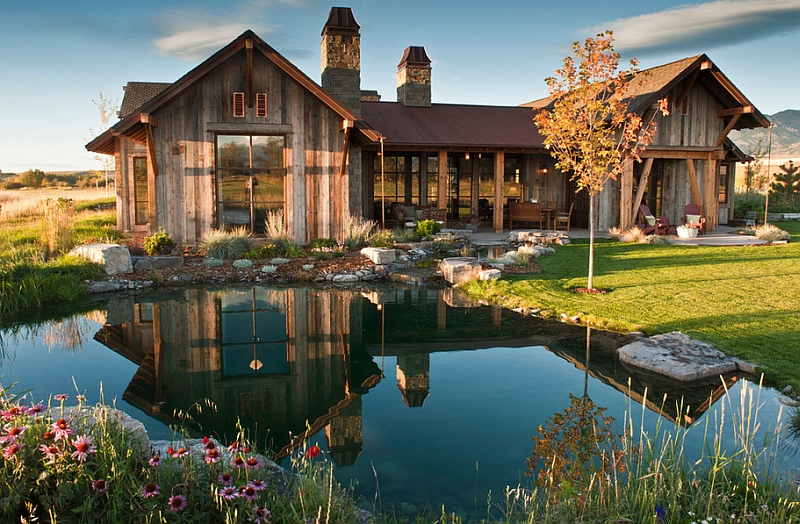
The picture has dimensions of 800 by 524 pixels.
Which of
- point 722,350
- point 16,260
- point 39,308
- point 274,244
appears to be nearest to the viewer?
point 722,350

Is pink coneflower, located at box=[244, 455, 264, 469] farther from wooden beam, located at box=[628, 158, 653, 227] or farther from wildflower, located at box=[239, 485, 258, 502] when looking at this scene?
wooden beam, located at box=[628, 158, 653, 227]

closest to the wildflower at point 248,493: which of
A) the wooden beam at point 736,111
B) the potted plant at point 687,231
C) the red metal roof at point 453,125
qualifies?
the red metal roof at point 453,125

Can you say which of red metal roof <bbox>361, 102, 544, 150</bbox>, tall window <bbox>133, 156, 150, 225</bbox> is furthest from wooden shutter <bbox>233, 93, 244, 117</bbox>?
tall window <bbox>133, 156, 150, 225</bbox>

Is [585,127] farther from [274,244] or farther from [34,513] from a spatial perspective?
[34,513]

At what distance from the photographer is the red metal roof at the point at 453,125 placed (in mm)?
19156

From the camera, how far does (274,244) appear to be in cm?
1484

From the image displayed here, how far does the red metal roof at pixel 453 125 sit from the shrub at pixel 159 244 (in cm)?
713

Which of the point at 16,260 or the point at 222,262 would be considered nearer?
the point at 16,260

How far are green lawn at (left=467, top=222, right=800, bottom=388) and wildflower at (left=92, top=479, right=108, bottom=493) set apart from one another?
584 centimetres

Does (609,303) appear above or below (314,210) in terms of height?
below

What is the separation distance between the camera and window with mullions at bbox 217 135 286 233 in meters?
15.2

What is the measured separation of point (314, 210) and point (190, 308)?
6.26 metres

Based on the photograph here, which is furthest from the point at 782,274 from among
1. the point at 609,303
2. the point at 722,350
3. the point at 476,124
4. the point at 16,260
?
the point at 16,260

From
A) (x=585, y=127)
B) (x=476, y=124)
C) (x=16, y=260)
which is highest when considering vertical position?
(x=476, y=124)
